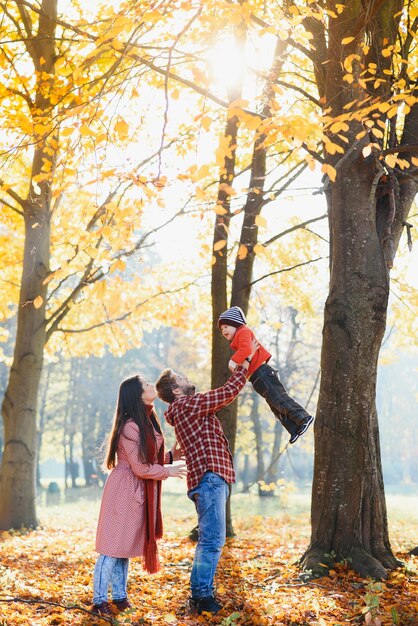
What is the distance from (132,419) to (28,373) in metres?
7.72

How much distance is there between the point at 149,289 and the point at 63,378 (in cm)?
2607

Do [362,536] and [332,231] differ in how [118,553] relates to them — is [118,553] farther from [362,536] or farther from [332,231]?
[332,231]

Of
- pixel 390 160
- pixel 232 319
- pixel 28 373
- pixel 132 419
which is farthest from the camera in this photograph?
pixel 28 373

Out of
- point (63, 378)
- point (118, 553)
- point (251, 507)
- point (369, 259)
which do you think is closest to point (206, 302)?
point (251, 507)

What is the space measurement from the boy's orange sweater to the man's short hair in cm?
54

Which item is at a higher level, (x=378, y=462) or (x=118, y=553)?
(x=378, y=462)

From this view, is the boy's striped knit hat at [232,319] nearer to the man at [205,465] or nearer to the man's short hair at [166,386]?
the man at [205,465]

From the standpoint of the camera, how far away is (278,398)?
610 cm

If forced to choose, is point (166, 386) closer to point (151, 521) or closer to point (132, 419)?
point (132, 419)

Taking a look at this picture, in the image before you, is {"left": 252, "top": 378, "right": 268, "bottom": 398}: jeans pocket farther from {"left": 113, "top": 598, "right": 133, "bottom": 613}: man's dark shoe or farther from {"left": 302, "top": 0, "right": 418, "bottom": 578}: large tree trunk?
{"left": 113, "top": 598, "right": 133, "bottom": 613}: man's dark shoe

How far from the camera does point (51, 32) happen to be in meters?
12.3

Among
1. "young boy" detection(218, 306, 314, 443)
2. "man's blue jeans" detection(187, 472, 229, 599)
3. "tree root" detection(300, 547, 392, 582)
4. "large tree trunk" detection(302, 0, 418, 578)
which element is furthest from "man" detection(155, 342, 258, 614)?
"large tree trunk" detection(302, 0, 418, 578)

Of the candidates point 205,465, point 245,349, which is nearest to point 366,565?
point 205,465

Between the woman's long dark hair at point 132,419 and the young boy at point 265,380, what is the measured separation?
937 millimetres
